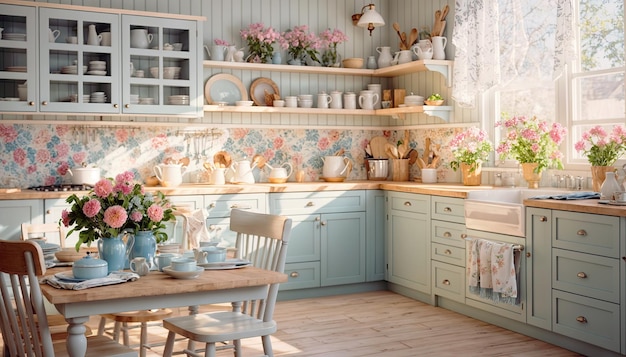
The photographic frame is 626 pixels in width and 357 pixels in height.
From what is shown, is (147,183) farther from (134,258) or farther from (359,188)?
(134,258)

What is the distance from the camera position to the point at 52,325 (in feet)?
10.6

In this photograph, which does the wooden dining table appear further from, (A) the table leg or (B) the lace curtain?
(B) the lace curtain

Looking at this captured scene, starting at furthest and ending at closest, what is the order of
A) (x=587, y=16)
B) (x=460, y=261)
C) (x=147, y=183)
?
(x=147, y=183) → (x=460, y=261) → (x=587, y=16)

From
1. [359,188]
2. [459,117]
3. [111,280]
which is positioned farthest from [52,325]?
[459,117]

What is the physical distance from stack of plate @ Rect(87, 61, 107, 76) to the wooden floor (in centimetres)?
174

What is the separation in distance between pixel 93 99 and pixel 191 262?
9.62ft

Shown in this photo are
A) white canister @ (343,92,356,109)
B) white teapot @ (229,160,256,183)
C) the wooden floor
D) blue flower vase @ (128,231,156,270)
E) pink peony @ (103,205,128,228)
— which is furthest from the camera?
white canister @ (343,92,356,109)

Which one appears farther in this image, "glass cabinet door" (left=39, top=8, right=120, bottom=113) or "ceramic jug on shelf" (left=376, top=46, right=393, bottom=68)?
"ceramic jug on shelf" (left=376, top=46, right=393, bottom=68)

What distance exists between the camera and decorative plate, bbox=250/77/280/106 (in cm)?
614

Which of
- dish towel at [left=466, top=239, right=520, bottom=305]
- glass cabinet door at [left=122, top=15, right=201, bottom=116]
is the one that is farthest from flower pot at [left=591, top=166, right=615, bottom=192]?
glass cabinet door at [left=122, top=15, right=201, bottom=116]

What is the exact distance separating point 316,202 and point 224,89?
1219mm

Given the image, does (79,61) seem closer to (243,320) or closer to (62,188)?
(62,188)

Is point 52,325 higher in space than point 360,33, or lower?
lower

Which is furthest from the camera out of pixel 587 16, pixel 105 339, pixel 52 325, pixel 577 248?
pixel 587 16
